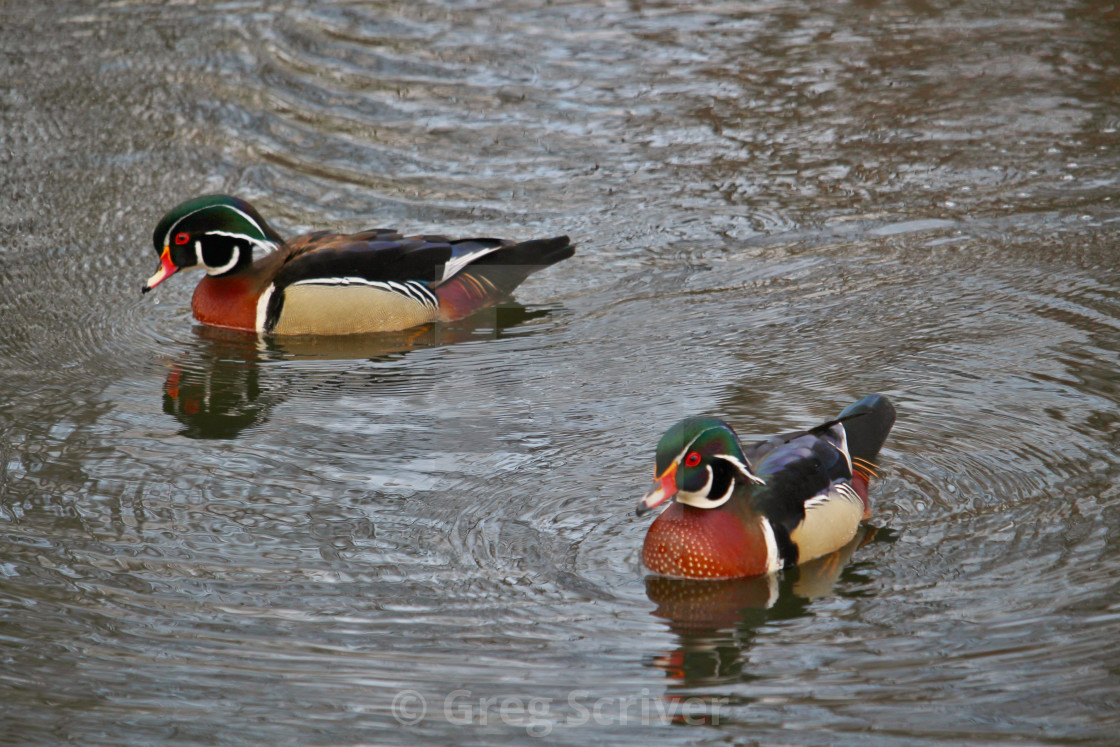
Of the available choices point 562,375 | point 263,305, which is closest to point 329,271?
point 263,305

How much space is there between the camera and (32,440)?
268 inches

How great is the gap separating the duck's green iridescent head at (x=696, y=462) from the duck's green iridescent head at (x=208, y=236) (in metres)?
4.07

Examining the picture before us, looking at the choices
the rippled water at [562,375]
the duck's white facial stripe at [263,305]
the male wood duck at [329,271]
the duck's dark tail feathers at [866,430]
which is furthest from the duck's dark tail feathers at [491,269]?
the duck's dark tail feathers at [866,430]

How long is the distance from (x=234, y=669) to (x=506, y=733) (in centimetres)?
101

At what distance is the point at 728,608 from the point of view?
5.21m

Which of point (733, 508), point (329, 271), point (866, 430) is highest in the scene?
point (329, 271)

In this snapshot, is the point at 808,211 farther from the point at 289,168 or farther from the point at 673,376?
the point at 289,168

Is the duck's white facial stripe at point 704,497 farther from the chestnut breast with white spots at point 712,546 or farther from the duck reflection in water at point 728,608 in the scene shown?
the duck reflection in water at point 728,608

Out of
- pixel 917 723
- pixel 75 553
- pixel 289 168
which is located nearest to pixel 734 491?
pixel 917 723

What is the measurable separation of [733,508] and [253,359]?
12.1 feet

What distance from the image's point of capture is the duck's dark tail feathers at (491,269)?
850 centimetres

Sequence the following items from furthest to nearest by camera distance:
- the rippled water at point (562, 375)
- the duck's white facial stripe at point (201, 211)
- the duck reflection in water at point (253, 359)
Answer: the duck's white facial stripe at point (201, 211), the duck reflection in water at point (253, 359), the rippled water at point (562, 375)

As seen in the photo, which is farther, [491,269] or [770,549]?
[491,269]

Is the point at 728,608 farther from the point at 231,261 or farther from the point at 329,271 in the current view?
the point at 231,261
